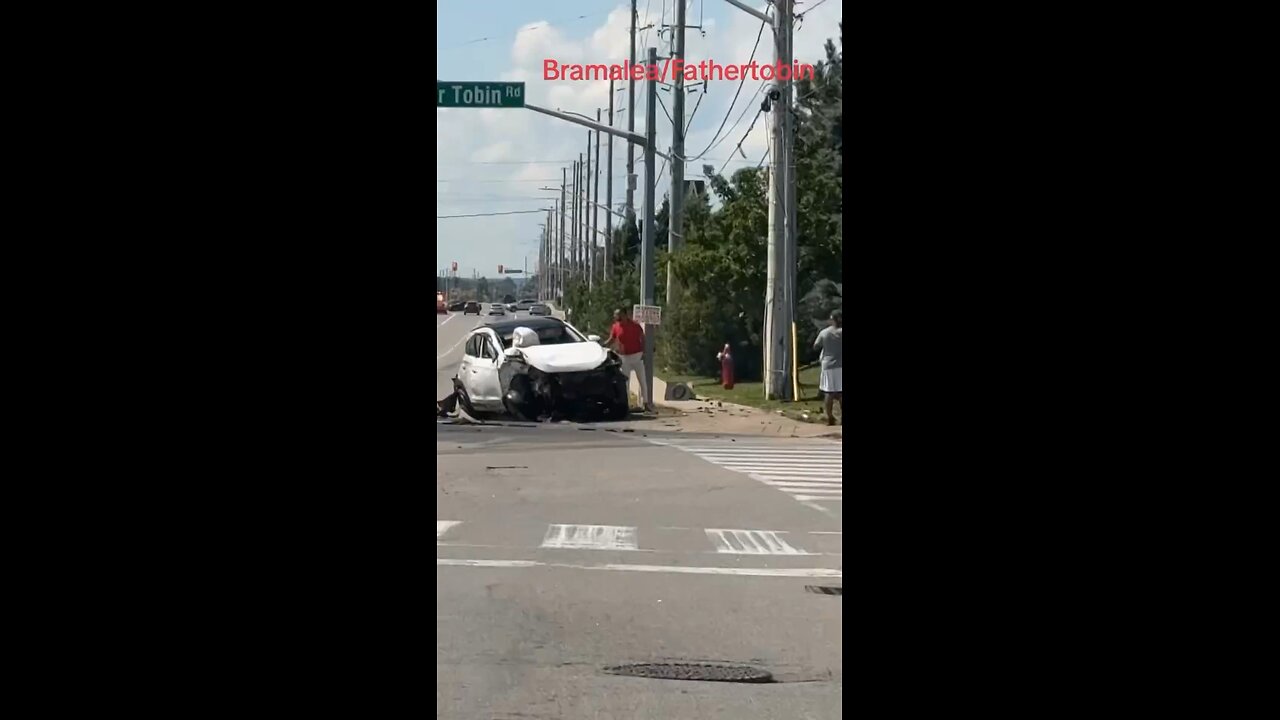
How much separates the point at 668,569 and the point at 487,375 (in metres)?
9.91

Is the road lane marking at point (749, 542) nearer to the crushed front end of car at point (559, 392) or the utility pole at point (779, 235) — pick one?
the crushed front end of car at point (559, 392)

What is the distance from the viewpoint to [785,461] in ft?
47.6

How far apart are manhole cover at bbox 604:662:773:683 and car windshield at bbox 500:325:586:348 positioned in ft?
39.2

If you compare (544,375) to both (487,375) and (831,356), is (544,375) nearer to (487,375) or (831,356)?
(487,375)

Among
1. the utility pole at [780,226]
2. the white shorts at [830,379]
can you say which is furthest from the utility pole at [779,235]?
the white shorts at [830,379]

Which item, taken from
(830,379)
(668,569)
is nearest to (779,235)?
(830,379)

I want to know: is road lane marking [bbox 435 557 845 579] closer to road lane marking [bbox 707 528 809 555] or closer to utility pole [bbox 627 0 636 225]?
road lane marking [bbox 707 528 809 555]

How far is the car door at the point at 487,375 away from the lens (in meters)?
17.5

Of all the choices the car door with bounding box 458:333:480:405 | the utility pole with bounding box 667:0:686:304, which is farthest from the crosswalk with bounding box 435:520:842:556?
the utility pole with bounding box 667:0:686:304
